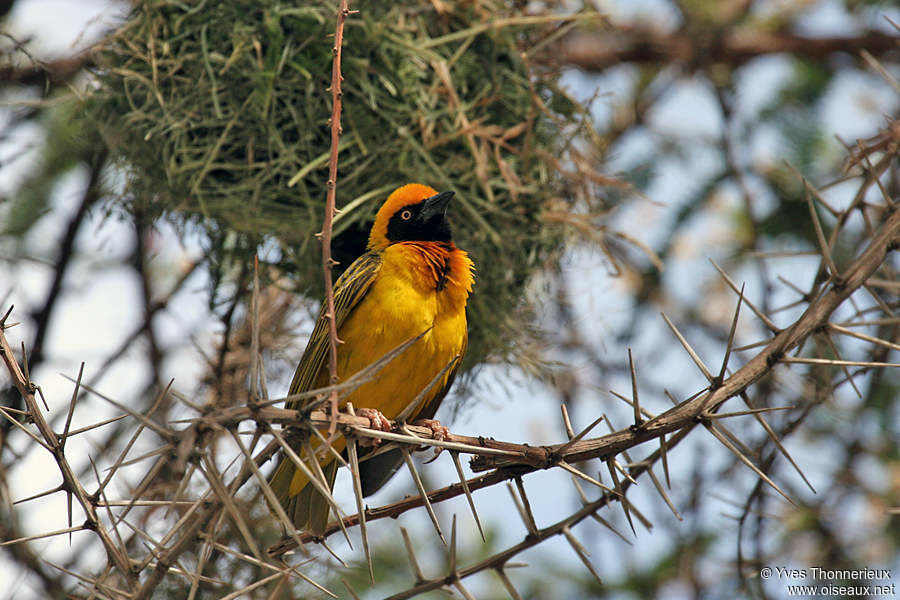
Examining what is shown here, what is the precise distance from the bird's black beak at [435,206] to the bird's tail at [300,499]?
2.06 feet

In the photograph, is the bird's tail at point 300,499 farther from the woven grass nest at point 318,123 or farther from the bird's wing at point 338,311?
the woven grass nest at point 318,123

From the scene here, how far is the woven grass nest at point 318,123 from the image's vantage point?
2.29 m

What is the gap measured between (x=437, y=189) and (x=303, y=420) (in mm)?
1448

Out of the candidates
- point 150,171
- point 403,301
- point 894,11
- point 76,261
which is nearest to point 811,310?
point 403,301

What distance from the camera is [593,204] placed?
8.55ft

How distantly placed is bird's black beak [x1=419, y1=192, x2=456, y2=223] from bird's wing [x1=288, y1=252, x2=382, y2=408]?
0.53 ft

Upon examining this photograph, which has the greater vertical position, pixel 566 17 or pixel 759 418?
pixel 566 17

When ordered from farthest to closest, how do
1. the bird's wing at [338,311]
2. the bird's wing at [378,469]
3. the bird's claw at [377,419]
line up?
the bird's wing at [378,469] → the bird's wing at [338,311] → the bird's claw at [377,419]

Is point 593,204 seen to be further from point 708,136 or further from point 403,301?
point 708,136

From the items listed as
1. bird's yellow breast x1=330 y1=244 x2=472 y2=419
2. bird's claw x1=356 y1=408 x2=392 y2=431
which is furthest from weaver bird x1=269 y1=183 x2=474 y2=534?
bird's claw x1=356 y1=408 x2=392 y2=431

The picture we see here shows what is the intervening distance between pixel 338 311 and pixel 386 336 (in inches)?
5.3

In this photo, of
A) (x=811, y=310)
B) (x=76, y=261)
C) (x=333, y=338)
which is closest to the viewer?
(x=333, y=338)

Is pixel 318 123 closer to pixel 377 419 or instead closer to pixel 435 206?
pixel 435 206

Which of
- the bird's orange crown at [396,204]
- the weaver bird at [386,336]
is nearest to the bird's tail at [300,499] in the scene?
the weaver bird at [386,336]
